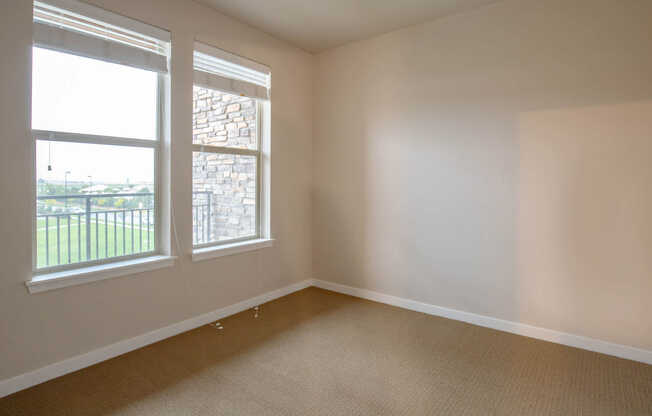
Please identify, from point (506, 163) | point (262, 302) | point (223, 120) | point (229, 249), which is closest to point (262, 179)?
point (223, 120)

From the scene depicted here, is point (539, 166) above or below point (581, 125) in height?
below

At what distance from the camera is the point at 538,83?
2887 millimetres

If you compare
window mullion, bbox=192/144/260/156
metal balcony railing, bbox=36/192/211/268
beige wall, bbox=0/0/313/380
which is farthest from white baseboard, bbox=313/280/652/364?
metal balcony railing, bbox=36/192/211/268

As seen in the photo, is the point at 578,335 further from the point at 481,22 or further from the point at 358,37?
the point at 358,37

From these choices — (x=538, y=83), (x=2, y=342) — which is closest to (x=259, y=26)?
(x=538, y=83)

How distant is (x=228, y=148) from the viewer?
344 centimetres

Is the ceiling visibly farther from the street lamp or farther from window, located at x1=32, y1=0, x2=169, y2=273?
the street lamp

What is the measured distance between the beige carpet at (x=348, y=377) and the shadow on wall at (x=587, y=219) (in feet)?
1.00

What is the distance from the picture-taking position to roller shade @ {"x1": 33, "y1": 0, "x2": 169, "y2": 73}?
2246 millimetres

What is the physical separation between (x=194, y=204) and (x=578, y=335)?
10.6ft

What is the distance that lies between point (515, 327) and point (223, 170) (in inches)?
114

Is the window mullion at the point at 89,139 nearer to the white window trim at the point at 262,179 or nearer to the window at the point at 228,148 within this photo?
the window at the point at 228,148

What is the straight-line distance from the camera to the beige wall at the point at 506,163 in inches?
102

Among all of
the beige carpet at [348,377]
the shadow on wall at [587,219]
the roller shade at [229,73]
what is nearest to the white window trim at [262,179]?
the roller shade at [229,73]
